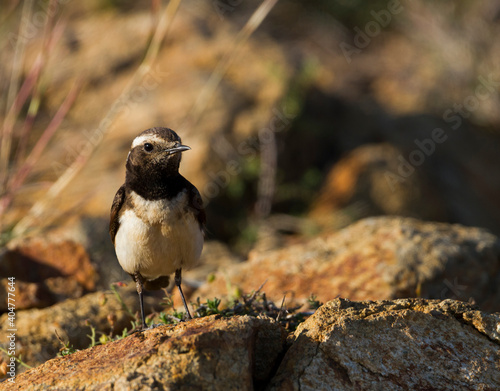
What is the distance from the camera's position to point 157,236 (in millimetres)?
4781

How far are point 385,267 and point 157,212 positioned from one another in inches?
96.5

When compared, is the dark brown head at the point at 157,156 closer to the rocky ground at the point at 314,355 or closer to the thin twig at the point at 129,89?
the thin twig at the point at 129,89

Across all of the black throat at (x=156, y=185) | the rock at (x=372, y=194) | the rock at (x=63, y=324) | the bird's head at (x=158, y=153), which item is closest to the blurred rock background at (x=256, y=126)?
the rock at (x=372, y=194)

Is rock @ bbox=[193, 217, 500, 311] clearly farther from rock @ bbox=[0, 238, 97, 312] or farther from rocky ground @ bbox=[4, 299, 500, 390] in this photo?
rocky ground @ bbox=[4, 299, 500, 390]

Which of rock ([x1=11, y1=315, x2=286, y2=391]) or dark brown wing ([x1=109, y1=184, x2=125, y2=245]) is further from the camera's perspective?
dark brown wing ([x1=109, y1=184, x2=125, y2=245])

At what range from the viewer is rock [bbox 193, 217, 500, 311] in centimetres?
586

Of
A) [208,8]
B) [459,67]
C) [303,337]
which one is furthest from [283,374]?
[459,67]

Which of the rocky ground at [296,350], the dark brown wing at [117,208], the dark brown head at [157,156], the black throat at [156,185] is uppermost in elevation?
the dark brown head at [157,156]

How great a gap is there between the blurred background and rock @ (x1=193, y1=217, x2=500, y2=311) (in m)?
2.25

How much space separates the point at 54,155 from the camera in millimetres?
10602

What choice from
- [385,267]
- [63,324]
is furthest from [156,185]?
[385,267]

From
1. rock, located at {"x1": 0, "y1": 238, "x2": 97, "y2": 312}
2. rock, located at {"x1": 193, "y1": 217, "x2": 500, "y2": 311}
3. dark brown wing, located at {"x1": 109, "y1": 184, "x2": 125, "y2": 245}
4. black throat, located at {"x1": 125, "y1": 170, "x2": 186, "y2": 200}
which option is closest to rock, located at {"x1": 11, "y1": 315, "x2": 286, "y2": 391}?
black throat, located at {"x1": 125, "y1": 170, "x2": 186, "y2": 200}

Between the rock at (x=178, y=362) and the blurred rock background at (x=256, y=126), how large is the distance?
2.95 m

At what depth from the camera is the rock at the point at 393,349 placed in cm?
342
